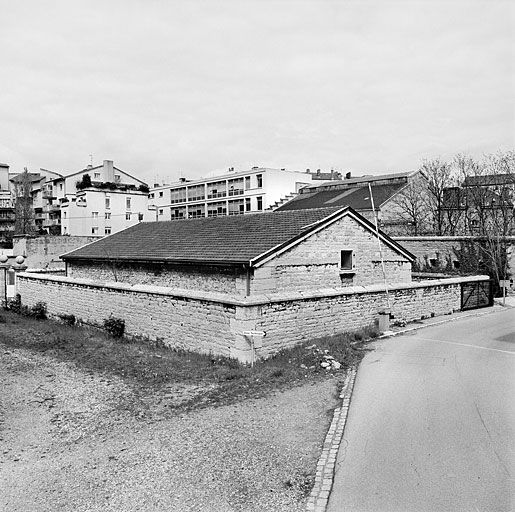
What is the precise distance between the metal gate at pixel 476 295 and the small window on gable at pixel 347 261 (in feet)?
17.4

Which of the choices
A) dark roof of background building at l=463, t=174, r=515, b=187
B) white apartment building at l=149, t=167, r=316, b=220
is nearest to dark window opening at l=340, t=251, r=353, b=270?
dark roof of background building at l=463, t=174, r=515, b=187

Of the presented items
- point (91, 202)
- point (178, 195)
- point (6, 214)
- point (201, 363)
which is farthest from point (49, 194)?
point (201, 363)

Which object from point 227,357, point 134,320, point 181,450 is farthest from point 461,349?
point 134,320

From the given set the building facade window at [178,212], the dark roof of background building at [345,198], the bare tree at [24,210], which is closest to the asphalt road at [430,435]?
the dark roof of background building at [345,198]

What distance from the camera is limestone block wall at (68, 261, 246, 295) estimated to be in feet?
57.1

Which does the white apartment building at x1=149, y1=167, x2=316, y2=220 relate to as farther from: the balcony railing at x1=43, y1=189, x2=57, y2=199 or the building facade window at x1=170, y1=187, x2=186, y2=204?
the balcony railing at x1=43, y1=189, x2=57, y2=199

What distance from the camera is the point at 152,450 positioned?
7.70 m

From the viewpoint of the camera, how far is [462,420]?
8352mm

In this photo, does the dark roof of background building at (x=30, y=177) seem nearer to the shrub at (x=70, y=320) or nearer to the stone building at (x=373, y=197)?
the stone building at (x=373, y=197)

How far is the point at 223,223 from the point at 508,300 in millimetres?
14909

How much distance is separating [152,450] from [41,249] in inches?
1565

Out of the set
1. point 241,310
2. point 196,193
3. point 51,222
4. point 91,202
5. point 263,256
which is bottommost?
point 241,310

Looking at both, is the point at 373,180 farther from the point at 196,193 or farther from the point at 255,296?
the point at 255,296

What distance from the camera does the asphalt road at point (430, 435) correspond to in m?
6.01
